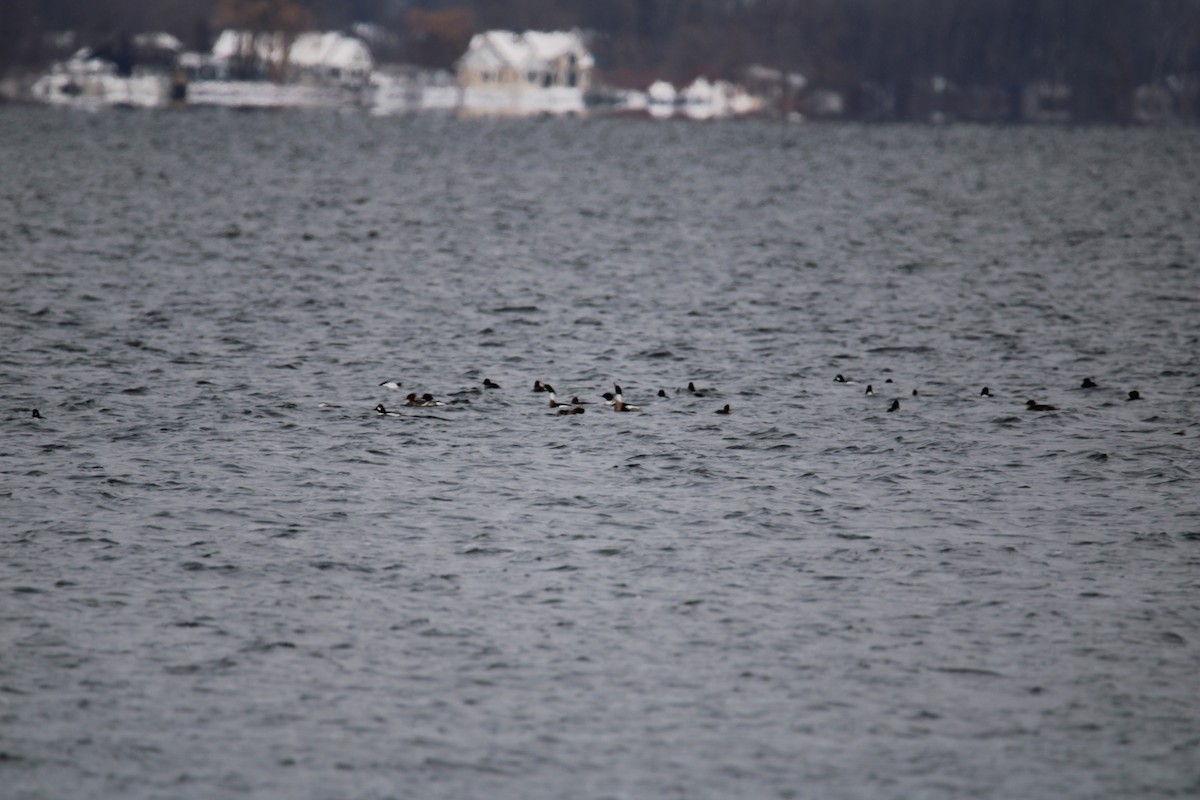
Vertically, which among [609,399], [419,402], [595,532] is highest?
[609,399]

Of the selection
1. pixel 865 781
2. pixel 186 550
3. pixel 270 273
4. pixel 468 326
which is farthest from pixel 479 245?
pixel 865 781

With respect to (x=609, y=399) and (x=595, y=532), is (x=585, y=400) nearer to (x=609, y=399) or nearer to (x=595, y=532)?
(x=609, y=399)

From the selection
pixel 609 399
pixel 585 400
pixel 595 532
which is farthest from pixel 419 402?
pixel 595 532

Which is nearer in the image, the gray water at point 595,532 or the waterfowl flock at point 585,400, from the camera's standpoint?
the gray water at point 595,532

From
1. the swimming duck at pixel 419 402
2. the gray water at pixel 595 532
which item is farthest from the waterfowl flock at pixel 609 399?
the gray water at pixel 595 532

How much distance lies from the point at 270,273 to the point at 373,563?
25.5m

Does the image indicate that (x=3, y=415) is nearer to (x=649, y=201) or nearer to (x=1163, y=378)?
(x=1163, y=378)

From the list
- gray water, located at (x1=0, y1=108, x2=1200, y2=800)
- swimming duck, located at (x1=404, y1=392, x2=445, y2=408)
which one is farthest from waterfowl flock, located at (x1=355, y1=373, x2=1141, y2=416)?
gray water, located at (x1=0, y1=108, x2=1200, y2=800)

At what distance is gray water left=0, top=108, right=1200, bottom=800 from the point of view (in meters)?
11.9

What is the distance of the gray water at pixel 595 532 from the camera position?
11898 mm

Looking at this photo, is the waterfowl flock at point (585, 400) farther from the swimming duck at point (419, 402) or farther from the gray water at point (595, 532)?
the gray water at point (595, 532)

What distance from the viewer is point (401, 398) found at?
2484 centimetres

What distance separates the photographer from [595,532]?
689 inches

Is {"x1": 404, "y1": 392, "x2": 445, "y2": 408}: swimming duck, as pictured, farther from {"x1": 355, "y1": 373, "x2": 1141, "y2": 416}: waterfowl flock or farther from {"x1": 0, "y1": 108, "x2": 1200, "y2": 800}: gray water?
{"x1": 0, "y1": 108, "x2": 1200, "y2": 800}: gray water
